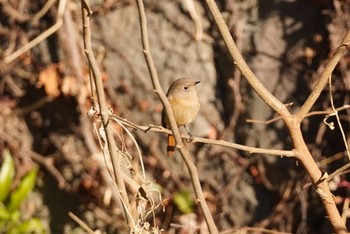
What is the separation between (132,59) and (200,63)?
61 cm

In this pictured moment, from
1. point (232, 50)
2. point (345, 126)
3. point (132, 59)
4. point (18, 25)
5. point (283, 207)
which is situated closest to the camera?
point (232, 50)

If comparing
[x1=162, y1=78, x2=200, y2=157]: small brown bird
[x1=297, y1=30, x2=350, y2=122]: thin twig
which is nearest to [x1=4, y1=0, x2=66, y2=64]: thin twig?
A: [x1=162, y1=78, x2=200, y2=157]: small brown bird

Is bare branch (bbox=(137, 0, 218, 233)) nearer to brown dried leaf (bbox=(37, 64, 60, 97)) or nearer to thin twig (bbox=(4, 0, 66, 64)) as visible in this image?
thin twig (bbox=(4, 0, 66, 64))

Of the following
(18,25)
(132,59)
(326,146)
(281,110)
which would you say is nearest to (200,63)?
(132,59)

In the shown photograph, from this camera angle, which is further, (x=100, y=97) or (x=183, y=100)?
(x=183, y=100)

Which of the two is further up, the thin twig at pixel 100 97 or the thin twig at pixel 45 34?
the thin twig at pixel 45 34

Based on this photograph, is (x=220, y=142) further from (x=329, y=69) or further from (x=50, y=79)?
(x=50, y=79)

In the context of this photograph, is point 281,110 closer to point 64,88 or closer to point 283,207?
point 283,207

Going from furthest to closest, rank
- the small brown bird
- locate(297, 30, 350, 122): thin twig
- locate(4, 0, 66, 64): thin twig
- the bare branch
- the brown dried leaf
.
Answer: the brown dried leaf, locate(4, 0, 66, 64): thin twig, the small brown bird, locate(297, 30, 350, 122): thin twig, the bare branch

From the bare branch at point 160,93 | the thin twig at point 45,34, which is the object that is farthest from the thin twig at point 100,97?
the thin twig at point 45,34

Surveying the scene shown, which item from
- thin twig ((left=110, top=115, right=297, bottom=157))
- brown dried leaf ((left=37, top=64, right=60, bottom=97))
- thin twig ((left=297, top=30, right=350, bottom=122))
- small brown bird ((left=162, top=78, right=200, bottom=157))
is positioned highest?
brown dried leaf ((left=37, top=64, right=60, bottom=97))

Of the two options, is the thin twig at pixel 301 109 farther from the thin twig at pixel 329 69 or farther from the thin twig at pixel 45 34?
the thin twig at pixel 45 34

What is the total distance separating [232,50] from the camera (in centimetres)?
241

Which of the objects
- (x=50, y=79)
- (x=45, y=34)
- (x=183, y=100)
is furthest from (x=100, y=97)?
(x=50, y=79)
